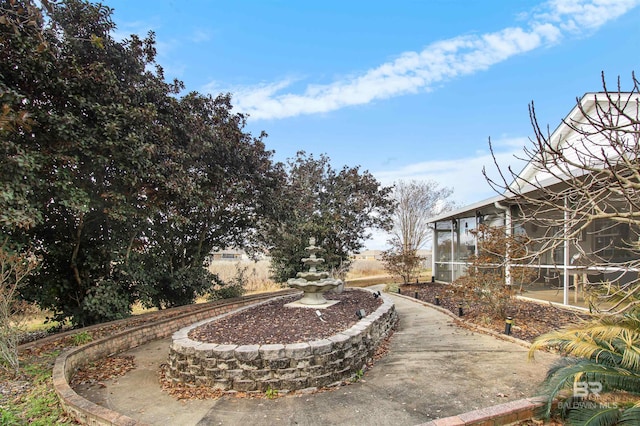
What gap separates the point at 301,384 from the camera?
4.14 meters

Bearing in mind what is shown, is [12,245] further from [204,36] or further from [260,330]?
[204,36]

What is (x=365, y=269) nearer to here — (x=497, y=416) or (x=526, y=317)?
(x=526, y=317)

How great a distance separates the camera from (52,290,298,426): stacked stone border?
3.12 m

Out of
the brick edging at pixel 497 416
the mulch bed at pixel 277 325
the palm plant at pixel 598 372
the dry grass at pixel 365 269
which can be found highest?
the palm plant at pixel 598 372

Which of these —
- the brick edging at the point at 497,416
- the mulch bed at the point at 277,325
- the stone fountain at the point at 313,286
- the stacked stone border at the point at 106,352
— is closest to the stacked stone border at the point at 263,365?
the mulch bed at the point at 277,325

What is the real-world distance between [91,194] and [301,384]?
5454mm

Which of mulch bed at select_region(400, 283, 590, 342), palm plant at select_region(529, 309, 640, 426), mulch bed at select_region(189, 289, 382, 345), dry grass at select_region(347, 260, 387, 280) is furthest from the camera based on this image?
dry grass at select_region(347, 260, 387, 280)

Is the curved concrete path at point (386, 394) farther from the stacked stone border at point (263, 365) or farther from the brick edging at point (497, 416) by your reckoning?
the brick edging at point (497, 416)

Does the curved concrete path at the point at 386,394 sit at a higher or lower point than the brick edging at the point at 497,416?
lower

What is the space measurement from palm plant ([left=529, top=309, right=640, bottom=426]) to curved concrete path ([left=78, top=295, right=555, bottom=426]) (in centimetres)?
67

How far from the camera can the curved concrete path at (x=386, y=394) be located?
344 cm

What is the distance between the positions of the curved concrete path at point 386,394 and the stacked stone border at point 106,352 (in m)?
0.50

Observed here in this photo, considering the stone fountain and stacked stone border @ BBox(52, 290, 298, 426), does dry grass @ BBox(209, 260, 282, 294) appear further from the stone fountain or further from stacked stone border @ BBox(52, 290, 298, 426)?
the stone fountain

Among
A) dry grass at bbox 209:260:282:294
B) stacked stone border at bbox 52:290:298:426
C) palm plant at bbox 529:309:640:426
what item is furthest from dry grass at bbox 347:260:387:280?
palm plant at bbox 529:309:640:426
